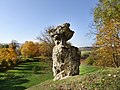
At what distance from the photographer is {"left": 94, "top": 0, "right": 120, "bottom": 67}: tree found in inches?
870

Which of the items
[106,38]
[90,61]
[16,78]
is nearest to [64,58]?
[106,38]

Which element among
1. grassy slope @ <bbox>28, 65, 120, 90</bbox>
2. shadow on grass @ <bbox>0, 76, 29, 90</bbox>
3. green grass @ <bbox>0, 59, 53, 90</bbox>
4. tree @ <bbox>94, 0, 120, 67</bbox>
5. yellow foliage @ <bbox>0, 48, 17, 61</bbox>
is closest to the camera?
grassy slope @ <bbox>28, 65, 120, 90</bbox>

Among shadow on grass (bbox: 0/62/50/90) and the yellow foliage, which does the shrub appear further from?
the yellow foliage

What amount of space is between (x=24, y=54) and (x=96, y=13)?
58.4 m

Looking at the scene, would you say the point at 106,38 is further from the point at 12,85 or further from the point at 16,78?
the point at 16,78

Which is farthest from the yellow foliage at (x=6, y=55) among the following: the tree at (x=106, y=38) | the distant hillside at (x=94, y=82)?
the distant hillside at (x=94, y=82)

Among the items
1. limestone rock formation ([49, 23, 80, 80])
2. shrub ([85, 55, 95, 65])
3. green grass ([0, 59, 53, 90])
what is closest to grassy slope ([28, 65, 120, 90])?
limestone rock formation ([49, 23, 80, 80])

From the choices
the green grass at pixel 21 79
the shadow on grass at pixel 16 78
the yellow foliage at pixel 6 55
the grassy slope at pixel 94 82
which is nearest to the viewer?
the grassy slope at pixel 94 82

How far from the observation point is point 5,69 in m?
51.0

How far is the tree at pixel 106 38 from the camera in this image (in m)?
22.1

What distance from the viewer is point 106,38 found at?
27.1 m

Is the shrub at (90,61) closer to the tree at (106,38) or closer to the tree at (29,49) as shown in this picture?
the tree at (106,38)

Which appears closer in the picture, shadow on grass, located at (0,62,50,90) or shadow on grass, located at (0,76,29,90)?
shadow on grass, located at (0,76,29,90)

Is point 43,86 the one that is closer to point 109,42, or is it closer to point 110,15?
point 110,15
